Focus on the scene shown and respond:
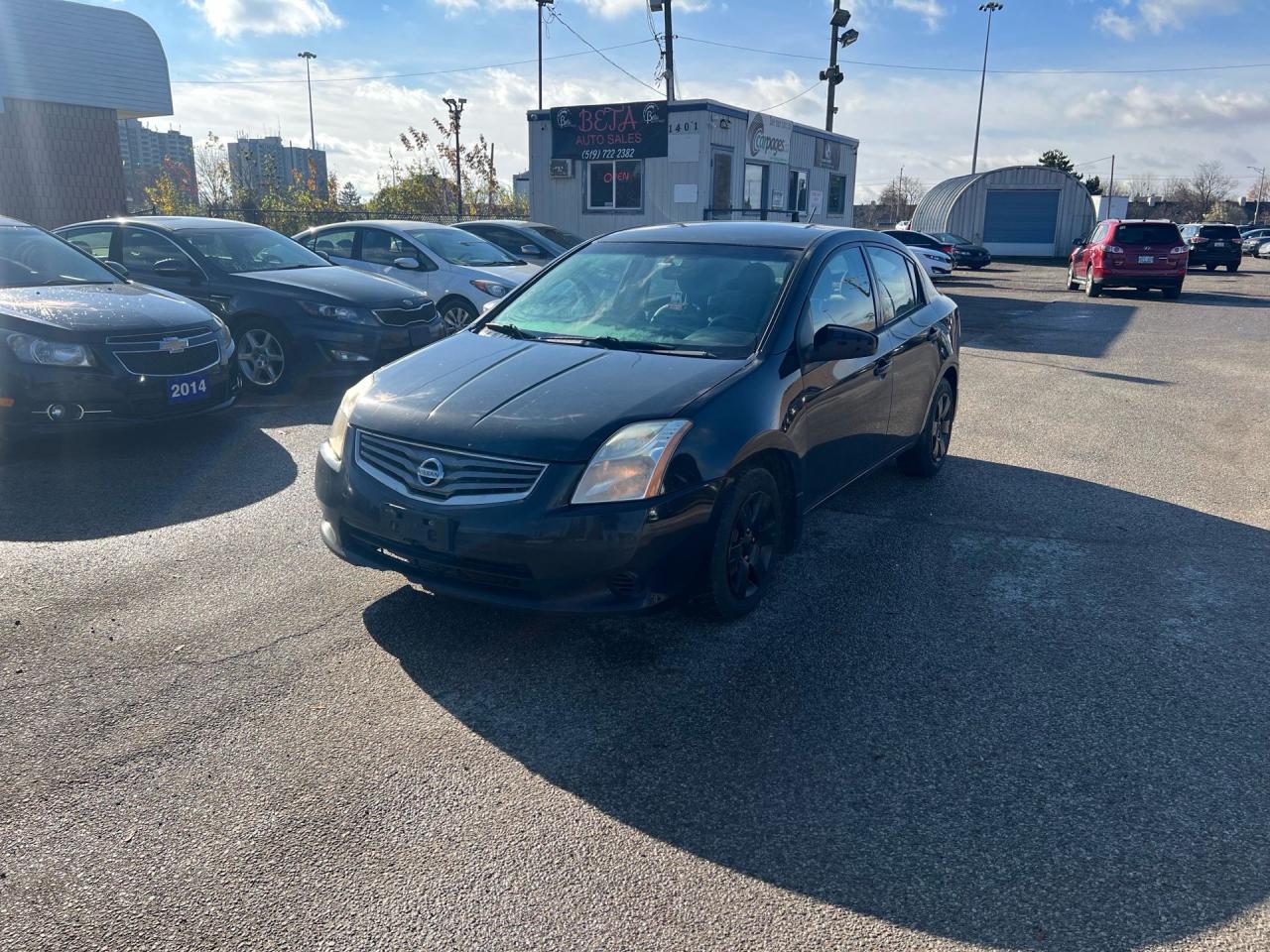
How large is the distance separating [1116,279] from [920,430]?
18.4 metres

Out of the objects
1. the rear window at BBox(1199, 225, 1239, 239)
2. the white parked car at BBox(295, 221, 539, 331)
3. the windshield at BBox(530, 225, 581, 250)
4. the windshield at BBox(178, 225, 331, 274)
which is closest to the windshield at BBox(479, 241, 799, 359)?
the windshield at BBox(178, 225, 331, 274)

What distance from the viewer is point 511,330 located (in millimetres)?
4977

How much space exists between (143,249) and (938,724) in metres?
8.78

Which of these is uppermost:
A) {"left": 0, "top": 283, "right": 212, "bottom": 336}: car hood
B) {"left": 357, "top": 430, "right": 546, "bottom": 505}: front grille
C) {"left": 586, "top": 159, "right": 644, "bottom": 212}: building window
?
{"left": 586, "top": 159, "right": 644, "bottom": 212}: building window

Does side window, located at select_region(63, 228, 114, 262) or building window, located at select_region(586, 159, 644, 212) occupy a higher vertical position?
building window, located at select_region(586, 159, 644, 212)

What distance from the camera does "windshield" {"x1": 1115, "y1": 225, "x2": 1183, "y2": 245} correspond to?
858 inches

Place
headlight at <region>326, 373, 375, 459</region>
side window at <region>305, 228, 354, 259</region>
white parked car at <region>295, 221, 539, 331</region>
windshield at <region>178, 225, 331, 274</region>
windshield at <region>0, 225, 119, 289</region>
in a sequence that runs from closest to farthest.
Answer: headlight at <region>326, 373, 375, 459</region>, windshield at <region>0, 225, 119, 289</region>, windshield at <region>178, 225, 331, 274</region>, white parked car at <region>295, 221, 539, 331</region>, side window at <region>305, 228, 354, 259</region>

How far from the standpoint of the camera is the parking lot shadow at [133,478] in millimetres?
5473

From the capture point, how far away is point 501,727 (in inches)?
135

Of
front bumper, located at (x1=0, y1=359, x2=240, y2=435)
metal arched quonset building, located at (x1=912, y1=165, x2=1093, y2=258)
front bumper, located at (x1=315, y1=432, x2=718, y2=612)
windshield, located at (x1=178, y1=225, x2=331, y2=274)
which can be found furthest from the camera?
metal arched quonset building, located at (x1=912, y1=165, x2=1093, y2=258)

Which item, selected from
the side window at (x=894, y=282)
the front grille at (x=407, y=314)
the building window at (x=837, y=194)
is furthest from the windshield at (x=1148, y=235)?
the side window at (x=894, y=282)

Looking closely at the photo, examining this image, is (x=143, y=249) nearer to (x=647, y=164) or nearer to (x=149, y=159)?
(x=647, y=164)

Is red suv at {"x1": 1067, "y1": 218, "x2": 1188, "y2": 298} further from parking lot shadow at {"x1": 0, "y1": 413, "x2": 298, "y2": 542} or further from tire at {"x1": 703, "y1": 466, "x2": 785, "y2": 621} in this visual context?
tire at {"x1": 703, "y1": 466, "x2": 785, "y2": 621}

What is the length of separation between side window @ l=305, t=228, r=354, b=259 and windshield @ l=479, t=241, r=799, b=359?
23.8 ft
